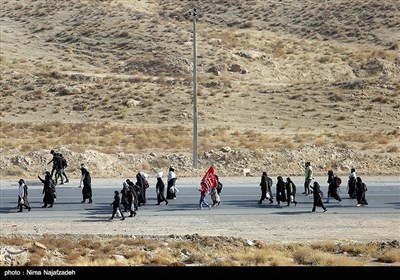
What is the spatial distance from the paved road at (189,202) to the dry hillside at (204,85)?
348 cm

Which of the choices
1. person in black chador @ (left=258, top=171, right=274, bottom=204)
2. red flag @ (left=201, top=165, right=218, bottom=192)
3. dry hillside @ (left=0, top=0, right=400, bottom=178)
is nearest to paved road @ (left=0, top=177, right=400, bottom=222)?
person in black chador @ (left=258, top=171, right=274, bottom=204)

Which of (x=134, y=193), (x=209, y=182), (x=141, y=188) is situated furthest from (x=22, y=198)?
(x=209, y=182)

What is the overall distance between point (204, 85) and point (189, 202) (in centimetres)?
3032

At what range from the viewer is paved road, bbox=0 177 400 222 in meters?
23.4

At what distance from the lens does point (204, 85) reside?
5500cm

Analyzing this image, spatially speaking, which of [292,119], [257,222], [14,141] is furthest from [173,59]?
[257,222]

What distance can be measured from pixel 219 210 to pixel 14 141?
65.2ft

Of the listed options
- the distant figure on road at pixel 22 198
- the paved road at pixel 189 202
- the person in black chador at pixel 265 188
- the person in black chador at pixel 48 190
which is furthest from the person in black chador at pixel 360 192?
the distant figure on road at pixel 22 198

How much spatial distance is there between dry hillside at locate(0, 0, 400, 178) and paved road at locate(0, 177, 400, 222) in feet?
11.4

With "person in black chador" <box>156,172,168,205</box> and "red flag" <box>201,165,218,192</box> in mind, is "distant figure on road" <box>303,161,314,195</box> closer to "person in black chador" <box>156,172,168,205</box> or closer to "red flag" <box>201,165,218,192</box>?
"red flag" <box>201,165,218,192</box>

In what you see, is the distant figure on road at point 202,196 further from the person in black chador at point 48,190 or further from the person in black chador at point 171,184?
the person in black chador at point 48,190

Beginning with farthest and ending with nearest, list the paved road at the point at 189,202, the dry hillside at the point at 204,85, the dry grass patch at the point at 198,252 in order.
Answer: the dry hillside at the point at 204,85
the paved road at the point at 189,202
the dry grass patch at the point at 198,252

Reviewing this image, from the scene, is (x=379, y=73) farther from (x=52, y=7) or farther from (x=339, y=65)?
(x=52, y=7)

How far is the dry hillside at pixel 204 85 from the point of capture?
117 feet
